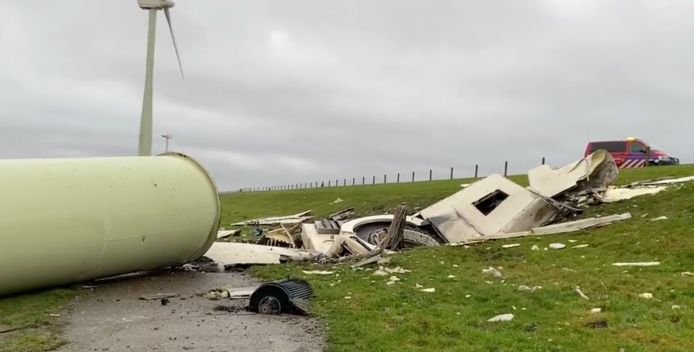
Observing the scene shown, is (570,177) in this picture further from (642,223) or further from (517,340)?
(517,340)

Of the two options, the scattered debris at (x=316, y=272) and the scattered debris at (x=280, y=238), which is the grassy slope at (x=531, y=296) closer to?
the scattered debris at (x=316, y=272)

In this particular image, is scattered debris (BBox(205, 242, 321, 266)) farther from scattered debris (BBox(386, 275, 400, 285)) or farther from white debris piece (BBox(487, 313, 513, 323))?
white debris piece (BBox(487, 313, 513, 323))

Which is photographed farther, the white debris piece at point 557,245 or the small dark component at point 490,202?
the small dark component at point 490,202

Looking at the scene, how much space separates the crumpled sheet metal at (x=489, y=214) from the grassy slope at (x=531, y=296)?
2134 millimetres

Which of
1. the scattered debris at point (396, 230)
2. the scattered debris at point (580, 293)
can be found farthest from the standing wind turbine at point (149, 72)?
the scattered debris at point (580, 293)

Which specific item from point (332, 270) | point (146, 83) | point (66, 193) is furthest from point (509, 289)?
point (146, 83)

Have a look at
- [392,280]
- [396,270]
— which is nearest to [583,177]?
[396,270]

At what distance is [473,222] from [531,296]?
8547mm

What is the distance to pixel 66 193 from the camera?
33.1 ft

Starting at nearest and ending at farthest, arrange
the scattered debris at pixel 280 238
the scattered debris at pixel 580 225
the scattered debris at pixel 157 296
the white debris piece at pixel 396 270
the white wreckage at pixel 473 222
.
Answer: the scattered debris at pixel 157 296
the white debris piece at pixel 396 270
the scattered debris at pixel 580 225
the white wreckage at pixel 473 222
the scattered debris at pixel 280 238

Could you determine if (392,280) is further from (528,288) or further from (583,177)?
(583,177)

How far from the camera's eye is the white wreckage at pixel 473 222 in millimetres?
14898

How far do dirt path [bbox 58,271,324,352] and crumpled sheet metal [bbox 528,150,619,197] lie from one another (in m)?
12.1

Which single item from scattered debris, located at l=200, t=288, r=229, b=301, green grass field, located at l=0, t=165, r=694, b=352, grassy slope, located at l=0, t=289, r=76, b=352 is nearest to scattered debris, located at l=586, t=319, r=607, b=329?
green grass field, located at l=0, t=165, r=694, b=352
